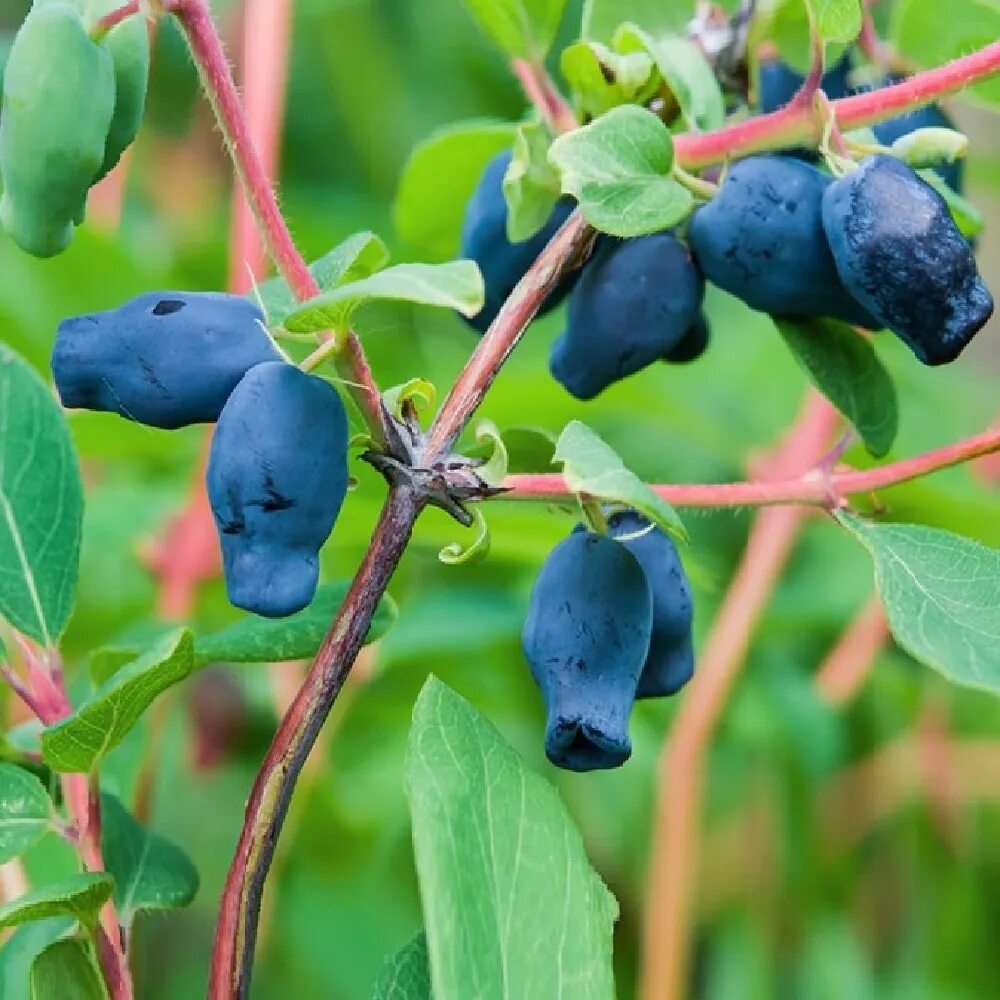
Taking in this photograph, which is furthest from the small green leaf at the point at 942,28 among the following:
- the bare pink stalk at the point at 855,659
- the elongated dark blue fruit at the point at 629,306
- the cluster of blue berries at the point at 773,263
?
the bare pink stalk at the point at 855,659

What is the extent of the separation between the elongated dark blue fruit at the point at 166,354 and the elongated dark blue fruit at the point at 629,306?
0.15m

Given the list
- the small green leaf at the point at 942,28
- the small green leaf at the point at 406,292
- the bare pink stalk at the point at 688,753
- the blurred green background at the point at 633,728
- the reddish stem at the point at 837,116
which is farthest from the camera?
the blurred green background at the point at 633,728

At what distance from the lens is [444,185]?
73cm

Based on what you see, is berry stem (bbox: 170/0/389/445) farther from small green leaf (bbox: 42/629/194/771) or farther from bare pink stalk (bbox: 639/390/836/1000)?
bare pink stalk (bbox: 639/390/836/1000)

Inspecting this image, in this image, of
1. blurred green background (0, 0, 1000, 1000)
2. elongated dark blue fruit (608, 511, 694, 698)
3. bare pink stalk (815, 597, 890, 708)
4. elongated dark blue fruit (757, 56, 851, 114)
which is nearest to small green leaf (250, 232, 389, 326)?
elongated dark blue fruit (608, 511, 694, 698)

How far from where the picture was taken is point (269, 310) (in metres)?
0.50

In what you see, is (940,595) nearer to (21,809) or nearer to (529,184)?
(529,184)

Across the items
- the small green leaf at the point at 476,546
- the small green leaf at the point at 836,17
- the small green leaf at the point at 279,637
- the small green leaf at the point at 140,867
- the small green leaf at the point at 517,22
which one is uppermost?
the small green leaf at the point at 836,17

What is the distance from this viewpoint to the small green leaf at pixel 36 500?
1.96ft

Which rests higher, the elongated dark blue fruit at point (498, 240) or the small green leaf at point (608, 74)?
the small green leaf at point (608, 74)

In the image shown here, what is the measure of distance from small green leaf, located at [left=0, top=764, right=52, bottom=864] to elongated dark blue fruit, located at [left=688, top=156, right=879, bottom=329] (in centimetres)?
29

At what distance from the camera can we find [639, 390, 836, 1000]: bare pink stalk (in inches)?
36.5

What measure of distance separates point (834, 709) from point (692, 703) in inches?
7.2

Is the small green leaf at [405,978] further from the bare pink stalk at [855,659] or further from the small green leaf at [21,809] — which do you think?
the bare pink stalk at [855,659]
